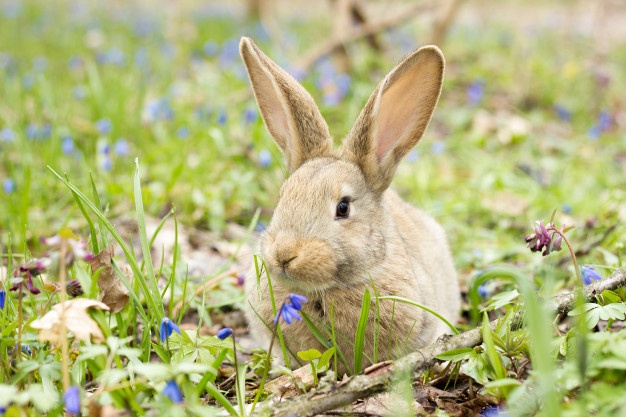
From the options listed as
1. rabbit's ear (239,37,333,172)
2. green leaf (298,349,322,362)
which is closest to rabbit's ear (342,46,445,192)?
rabbit's ear (239,37,333,172)

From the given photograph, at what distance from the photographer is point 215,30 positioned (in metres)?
14.0

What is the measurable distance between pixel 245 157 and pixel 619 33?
46.7ft

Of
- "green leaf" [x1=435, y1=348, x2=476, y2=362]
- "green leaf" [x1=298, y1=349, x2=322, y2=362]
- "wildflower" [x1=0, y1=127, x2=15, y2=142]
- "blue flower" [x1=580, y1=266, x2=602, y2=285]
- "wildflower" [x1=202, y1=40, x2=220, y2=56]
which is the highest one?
"wildflower" [x1=202, y1=40, x2=220, y2=56]

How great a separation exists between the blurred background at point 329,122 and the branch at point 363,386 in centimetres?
146

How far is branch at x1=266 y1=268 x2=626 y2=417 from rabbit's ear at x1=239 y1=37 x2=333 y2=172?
1.53 metres

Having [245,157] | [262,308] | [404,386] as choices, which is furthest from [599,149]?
[404,386]

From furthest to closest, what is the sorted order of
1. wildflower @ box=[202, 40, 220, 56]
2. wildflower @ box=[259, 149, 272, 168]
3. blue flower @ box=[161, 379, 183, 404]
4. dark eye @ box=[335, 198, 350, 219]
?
wildflower @ box=[202, 40, 220, 56]
wildflower @ box=[259, 149, 272, 168]
dark eye @ box=[335, 198, 350, 219]
blue flower @ box=[161, 379, 183, 404]

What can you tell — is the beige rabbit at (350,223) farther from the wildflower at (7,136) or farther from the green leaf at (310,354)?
the wildflower at (7,136)

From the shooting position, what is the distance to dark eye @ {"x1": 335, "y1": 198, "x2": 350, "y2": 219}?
374 centimetres

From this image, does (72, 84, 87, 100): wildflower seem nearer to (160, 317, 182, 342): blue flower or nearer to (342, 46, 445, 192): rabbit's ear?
(342, 46, 445, 192): rabbit's ear

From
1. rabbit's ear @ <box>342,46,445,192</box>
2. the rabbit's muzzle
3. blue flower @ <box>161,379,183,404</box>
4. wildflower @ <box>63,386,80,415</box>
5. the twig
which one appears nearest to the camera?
wildflower @ <box>63,386,80,415</box>

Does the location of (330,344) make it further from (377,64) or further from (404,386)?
(377,64)

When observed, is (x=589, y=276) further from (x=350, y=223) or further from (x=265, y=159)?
(x=265, y=159)

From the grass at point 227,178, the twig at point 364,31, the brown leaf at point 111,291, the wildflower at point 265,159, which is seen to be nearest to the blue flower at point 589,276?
the grass at point 227,178
